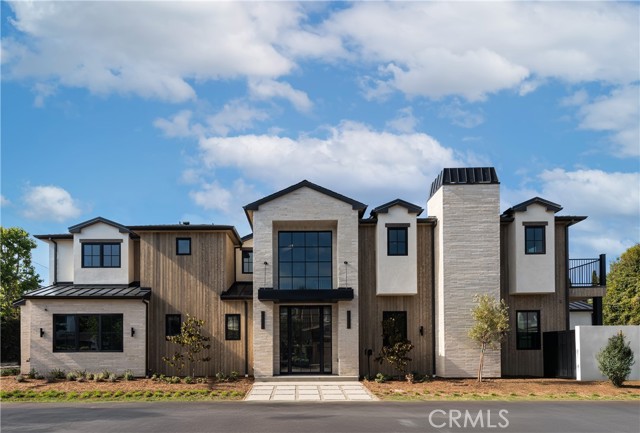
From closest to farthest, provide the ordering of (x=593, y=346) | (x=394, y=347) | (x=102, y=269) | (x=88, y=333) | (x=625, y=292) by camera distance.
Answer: (x=593, y=346)
(x=394, y=347)
(x=88, y=333)
(x=102, y=269)
(x=625, y=292)

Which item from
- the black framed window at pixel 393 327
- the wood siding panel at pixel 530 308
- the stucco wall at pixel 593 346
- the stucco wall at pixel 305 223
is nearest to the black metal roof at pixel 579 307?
the wood siding panel at pixel 530 308

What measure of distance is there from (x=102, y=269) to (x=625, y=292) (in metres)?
30.5

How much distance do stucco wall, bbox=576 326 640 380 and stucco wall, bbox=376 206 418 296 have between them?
20.5 ft

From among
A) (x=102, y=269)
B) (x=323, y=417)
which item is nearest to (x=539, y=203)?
(x=323, y=417)

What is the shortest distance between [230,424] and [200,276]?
11.1 m

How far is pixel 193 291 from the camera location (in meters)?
26.2

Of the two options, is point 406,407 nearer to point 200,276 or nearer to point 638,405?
point 638,405

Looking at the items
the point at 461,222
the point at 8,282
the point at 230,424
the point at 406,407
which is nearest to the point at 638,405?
the point at 406,407

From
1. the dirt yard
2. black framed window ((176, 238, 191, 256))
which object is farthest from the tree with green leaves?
black framed window ((176, 238, 191, 256))

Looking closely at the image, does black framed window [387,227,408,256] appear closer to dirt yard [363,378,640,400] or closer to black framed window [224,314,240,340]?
dirt yard [363,378,640,400]

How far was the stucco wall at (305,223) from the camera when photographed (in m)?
24.9

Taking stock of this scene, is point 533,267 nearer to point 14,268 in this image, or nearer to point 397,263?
point 397,263
